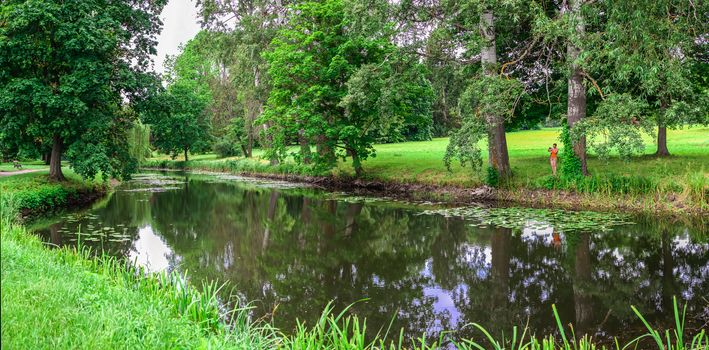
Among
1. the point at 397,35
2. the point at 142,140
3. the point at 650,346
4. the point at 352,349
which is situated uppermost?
the point at 397,35

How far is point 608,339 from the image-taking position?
247 inches

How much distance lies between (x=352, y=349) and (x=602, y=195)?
599 inches

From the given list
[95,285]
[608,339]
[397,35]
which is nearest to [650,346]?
[608,339]

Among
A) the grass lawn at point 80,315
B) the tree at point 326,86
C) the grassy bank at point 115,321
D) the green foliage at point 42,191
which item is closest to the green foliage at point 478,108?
the tree at point 326,86

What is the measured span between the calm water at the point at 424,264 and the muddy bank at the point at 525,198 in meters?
2.00

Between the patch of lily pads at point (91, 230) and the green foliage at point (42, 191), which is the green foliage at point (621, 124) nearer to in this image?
the patch of lily pads at point (91, 230)

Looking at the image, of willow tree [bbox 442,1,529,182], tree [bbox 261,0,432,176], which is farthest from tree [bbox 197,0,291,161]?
willow tree [bbox 442,1,529,182]

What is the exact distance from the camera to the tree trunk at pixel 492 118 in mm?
18203

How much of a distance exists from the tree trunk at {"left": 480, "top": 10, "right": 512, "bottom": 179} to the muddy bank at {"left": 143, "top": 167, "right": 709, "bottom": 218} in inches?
43.5

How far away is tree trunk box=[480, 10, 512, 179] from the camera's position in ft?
59.7

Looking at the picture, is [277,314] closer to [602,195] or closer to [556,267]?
[556,267]

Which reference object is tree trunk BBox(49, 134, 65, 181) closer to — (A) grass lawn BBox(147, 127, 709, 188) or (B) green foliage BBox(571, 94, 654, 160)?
(A) grass lawn BBox(147, 127, 709, 188)

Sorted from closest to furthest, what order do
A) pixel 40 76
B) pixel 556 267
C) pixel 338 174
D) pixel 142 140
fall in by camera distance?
pixel 556 267 → pixel 40 76 → pixel 338 174 → pixel 142 140

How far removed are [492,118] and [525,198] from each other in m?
3.41
